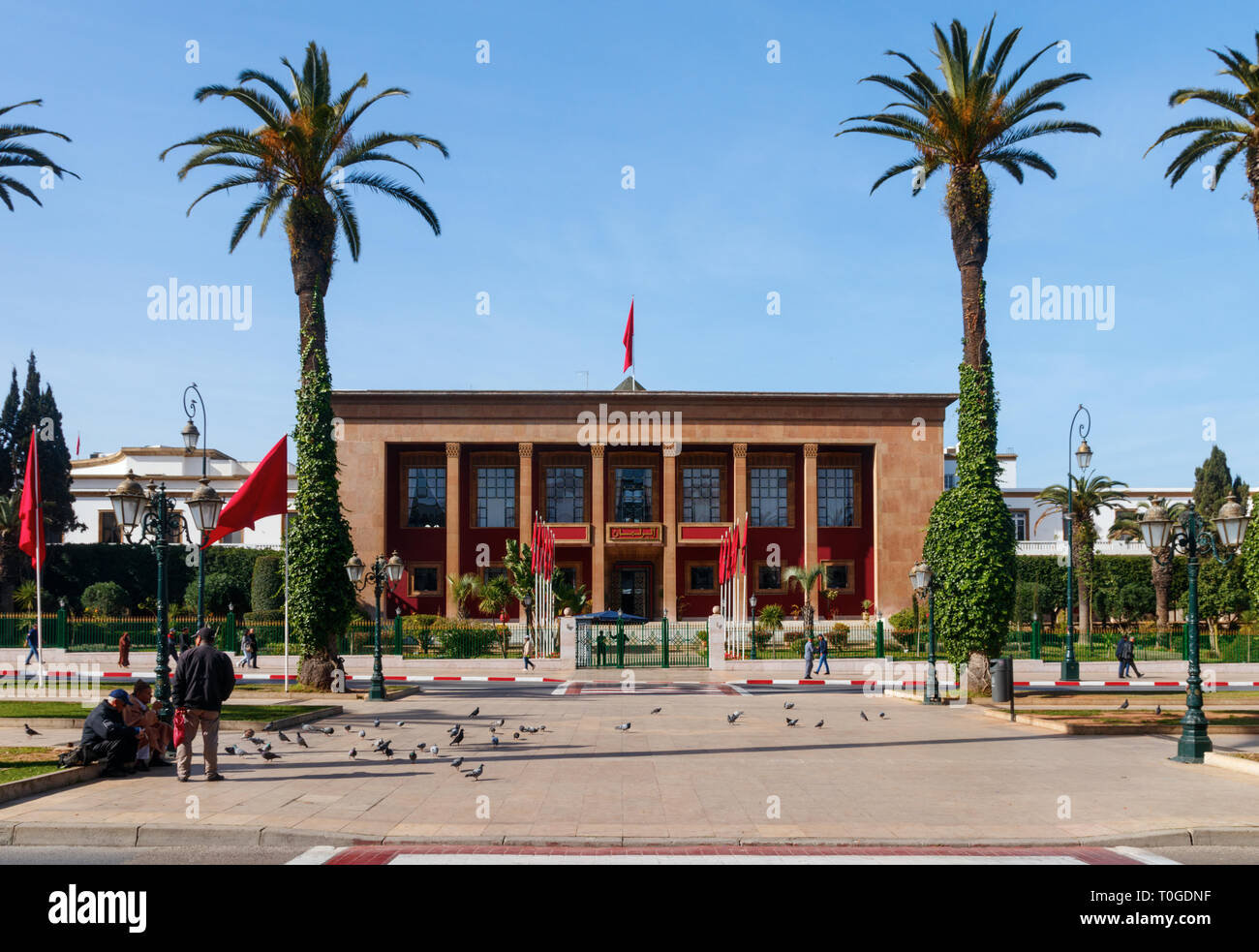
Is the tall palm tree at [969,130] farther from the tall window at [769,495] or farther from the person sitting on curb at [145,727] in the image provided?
the tall window at [769,495]

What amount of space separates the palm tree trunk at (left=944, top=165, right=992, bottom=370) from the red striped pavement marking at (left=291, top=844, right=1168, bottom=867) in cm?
1722

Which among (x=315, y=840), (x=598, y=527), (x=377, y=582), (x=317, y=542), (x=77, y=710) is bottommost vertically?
(x=77, y=710)

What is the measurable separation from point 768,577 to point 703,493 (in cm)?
584

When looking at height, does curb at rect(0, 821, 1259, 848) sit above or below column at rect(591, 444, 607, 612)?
below

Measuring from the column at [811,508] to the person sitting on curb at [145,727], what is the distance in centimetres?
4051

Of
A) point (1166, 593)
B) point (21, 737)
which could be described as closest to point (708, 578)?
point (1166, 593)

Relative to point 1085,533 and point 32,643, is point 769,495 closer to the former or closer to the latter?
point 1085,533

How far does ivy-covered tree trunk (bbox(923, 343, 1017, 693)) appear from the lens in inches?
936

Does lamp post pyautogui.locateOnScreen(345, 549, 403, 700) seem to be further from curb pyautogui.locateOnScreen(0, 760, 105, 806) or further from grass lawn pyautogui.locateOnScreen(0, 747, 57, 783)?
curb pyautogui.locateOnScreen(0, 760, 105, 806)

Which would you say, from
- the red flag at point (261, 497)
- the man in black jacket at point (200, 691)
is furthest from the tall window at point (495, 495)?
the man in black jacket at point (200, 691)

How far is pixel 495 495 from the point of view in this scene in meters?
54.4

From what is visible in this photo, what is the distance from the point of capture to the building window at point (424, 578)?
52562 mm

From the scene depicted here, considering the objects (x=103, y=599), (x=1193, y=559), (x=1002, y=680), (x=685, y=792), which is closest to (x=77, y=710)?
(x=685, y=792)

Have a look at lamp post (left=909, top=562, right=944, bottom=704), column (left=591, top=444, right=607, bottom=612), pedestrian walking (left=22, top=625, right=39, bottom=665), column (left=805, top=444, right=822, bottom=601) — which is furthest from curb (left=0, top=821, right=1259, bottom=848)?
column (left=591, top=444, right=607, bottom=612)
